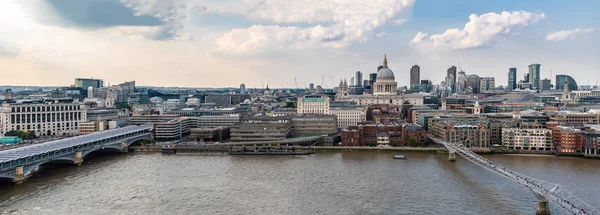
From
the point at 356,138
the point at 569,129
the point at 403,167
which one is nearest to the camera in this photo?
the point at 403,167

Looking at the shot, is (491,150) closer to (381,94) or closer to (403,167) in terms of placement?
(403,167)

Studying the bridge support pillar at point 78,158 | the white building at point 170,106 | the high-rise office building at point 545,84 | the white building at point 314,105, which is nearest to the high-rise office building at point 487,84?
the high-rise office building at point 545,84

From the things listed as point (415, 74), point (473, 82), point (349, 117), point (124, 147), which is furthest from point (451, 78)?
point (124, 147)

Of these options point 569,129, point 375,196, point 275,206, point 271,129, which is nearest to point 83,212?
Answer: point 275,206

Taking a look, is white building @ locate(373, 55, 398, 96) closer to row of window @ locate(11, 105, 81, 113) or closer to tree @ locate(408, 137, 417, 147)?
tree @ locate(408, 137, 417, 147)

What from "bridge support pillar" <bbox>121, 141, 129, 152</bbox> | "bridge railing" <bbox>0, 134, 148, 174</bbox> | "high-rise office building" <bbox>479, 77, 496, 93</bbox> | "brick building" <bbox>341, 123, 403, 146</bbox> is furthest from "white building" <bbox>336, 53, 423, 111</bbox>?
"high-rise office building" <bbox>479, 77, 496, 93</bbox>

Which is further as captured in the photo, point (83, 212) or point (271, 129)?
point (271, 129)

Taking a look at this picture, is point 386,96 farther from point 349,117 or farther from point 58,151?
point 58,151
